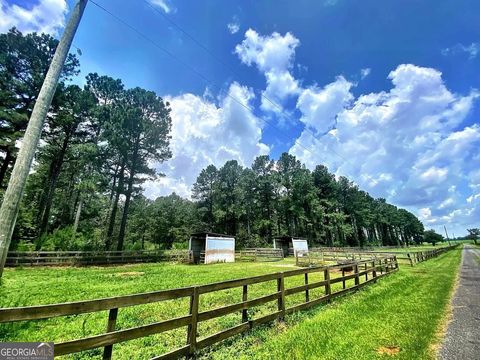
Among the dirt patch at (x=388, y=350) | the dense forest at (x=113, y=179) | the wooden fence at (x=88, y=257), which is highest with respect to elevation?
the dense forest at (x=113, y=179)

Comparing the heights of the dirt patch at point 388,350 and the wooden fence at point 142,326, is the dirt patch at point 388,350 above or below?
below

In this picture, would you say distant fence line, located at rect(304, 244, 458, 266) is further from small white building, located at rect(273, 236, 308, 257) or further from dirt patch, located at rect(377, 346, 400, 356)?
dirt patch, located at rect(377, 346, 400, 356)

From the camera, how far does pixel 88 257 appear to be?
1959cm

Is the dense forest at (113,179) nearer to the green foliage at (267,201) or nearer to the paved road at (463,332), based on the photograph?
the green foliage at (267,201)

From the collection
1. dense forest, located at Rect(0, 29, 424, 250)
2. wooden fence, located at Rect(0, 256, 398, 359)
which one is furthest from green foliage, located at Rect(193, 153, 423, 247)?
wooden fence, located at Rect(0, 256, 398, 359)

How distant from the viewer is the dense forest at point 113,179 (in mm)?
20406

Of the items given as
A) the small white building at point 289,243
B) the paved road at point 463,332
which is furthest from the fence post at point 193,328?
the small white building at point 289,243

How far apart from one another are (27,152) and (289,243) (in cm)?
3669

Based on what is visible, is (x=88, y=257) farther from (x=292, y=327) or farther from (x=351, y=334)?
(x=351, y=334)

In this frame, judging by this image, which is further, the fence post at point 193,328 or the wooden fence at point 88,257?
the wooden fence at point 88,257

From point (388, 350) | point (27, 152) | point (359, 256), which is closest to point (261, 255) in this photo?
point (359, 256)

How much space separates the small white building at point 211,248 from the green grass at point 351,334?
19716 mm

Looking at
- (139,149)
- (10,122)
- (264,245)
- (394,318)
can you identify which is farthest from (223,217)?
(394,318)

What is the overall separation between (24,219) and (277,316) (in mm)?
30070
